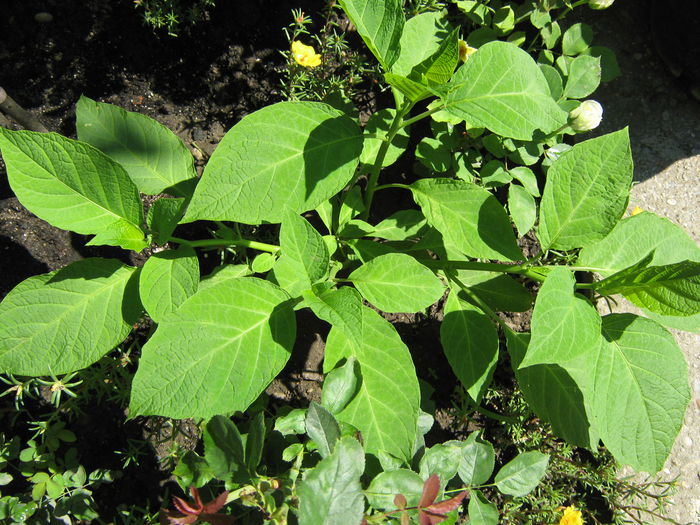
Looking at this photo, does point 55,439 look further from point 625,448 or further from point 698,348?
point 698,348

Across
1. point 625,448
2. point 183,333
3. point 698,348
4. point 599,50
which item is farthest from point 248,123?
point 698,348

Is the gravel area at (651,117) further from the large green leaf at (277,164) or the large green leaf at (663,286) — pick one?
the large green leaf at (277,164)

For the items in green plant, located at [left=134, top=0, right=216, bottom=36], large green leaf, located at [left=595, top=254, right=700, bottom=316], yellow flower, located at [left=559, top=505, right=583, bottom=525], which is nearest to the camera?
large green leaf, located at [left=595, top=254, right=700, bottom=316]

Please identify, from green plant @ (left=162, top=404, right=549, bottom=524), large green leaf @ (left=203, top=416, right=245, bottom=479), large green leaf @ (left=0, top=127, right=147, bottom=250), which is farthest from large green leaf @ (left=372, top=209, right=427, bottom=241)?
large green leaf @ (left=203, top=416, right=245, bottom=479)

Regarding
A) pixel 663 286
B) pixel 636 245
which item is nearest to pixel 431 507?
pixel 663 286

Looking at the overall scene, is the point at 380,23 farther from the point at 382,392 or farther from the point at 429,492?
the point at 429,492

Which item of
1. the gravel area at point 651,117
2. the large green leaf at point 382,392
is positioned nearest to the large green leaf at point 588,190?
the large green leaf at point 382,392

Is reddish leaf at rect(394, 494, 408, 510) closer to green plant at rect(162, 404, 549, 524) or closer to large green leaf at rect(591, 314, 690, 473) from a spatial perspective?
green plant at rect(162, 404, 549, 524)
